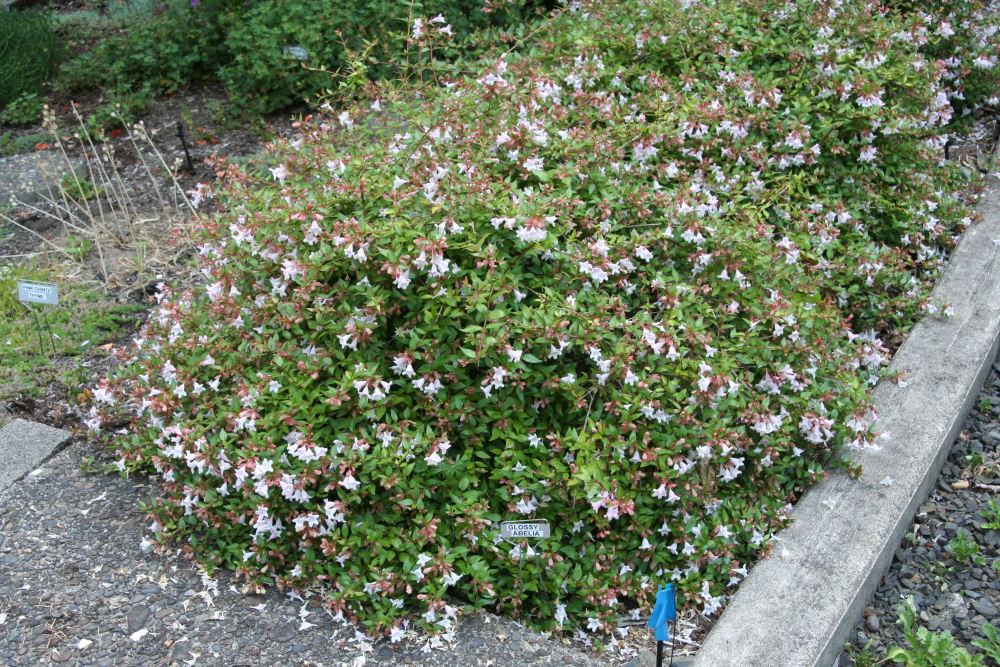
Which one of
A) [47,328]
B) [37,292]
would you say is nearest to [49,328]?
[47,328]

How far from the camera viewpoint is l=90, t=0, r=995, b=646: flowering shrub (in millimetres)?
2420

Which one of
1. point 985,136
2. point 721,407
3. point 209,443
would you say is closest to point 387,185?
point 209,443

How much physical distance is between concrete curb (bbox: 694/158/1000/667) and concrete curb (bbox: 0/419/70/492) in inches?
89.4

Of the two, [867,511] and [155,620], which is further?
[867,511]

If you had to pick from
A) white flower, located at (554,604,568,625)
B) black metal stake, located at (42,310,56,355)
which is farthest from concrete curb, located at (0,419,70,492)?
white flower, located at (554,604,568,625)

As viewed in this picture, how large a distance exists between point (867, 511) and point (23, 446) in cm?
284

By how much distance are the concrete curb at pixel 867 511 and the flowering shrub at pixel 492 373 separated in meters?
0.10

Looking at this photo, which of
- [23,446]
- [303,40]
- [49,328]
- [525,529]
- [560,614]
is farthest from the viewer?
[303,40]

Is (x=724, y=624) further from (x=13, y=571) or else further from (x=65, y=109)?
(x=65, y=109)

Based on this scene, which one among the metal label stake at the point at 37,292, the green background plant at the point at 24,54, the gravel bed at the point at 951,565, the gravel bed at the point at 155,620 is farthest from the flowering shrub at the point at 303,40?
the gravel bed at the point at 951,565

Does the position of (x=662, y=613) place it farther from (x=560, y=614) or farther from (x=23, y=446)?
(x=23, y=446)

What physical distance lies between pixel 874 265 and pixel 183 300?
8.79 feet

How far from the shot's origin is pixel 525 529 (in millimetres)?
2297

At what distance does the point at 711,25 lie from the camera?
392 centimetres
